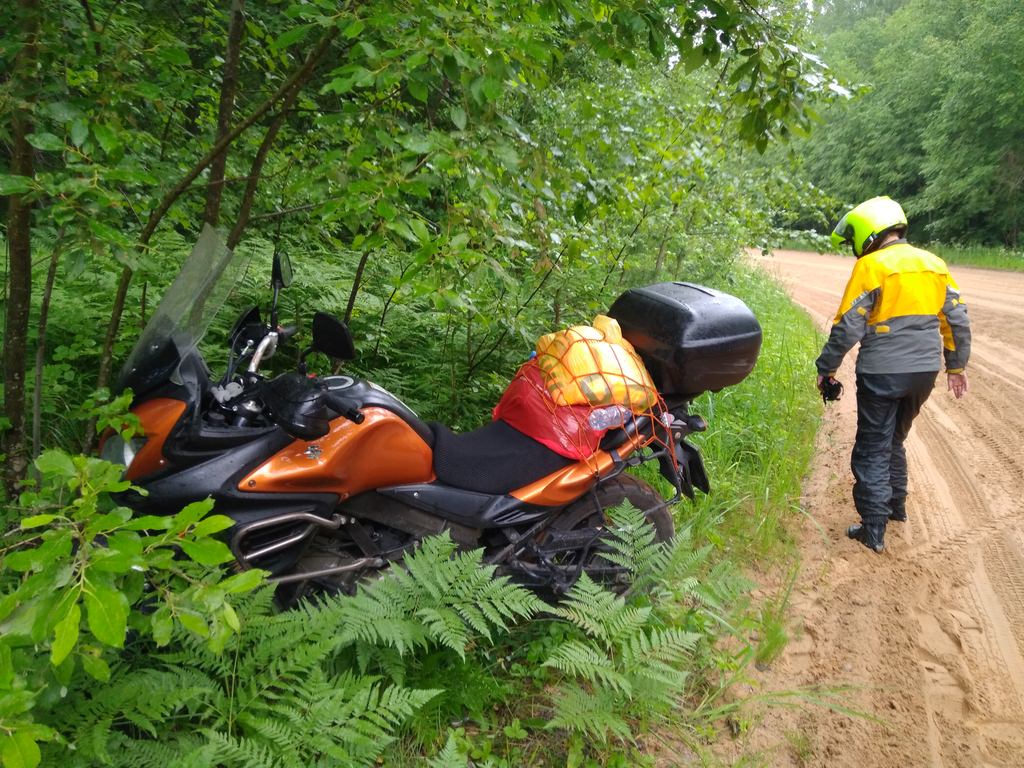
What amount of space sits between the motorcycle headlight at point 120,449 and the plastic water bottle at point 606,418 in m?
1.69

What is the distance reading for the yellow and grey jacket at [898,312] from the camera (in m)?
3.91

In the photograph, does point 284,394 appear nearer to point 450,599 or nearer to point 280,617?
point 280,617

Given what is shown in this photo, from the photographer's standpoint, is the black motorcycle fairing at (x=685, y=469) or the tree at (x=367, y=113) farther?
the black motorcycle fairing at (x=685, y=469)

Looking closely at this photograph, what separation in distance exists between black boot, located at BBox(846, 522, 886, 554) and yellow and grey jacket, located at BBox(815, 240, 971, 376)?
0.95 meters

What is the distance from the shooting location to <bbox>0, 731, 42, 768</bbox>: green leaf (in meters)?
1.26

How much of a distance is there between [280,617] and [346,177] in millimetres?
1547

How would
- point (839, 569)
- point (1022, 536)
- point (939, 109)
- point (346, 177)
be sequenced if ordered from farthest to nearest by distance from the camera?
point (939, 109)
point (1022, 536)
point (839, 569)
point (346, 177)

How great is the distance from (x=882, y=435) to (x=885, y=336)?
634mm

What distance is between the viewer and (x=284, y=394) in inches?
85.0

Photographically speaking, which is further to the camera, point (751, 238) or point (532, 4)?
point (751, 238)

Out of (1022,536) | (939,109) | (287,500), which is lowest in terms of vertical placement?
(1022,536)

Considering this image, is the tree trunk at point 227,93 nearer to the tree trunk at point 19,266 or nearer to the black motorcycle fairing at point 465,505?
the tree trunk at point 19,266

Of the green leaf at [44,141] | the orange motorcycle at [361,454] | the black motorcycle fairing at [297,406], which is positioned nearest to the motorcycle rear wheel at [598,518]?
the orange motorcycle at [361,454]

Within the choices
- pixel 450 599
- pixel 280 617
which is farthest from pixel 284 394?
pixel 450 599
